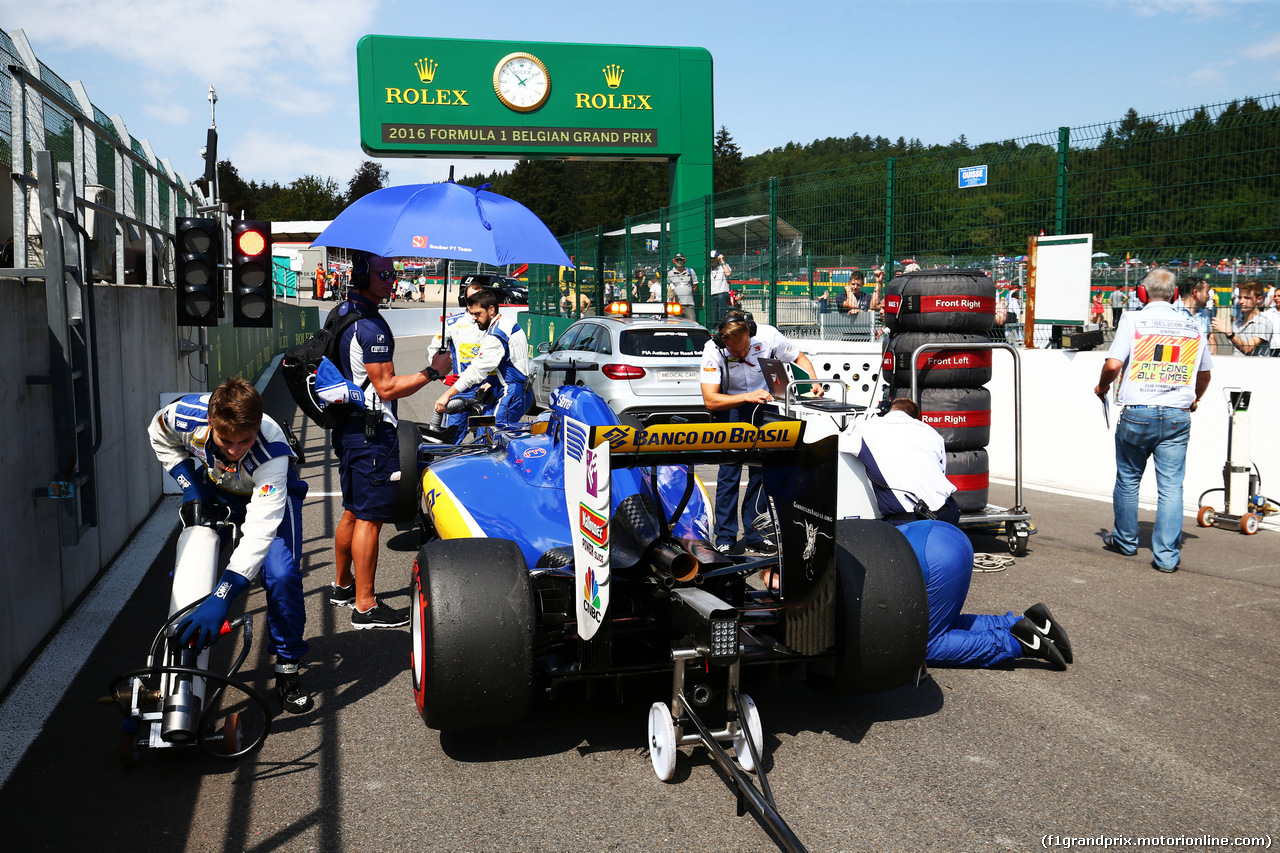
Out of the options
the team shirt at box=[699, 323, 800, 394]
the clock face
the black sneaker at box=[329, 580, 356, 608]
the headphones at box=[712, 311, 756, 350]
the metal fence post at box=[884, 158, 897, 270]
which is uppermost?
the clock face

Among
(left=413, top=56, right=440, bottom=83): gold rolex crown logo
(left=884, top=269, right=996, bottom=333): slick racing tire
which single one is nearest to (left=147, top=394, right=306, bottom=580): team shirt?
(left=884, top=269, right=996, bottom=333): slick racing tire

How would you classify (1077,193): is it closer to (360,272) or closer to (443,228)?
(443,228)

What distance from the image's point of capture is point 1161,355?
21.4 ft

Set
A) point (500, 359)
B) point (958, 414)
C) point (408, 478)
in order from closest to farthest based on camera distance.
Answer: point (408, 478) → point (958, 414) → point (500, 359)

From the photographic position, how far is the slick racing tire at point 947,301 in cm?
713

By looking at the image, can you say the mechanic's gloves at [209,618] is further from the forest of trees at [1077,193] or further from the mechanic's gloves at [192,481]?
the forest of trees at [1077,193]

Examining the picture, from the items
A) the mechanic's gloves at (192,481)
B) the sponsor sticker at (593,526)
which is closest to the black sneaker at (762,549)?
the sponsor sticker at (593,526)

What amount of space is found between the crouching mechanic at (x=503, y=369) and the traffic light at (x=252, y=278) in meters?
1.98

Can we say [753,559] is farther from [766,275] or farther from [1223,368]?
[766,275]

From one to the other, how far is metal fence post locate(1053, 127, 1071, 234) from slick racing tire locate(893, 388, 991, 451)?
340 cm

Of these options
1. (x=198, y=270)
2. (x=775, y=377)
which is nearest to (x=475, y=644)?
(x=775, y=377)

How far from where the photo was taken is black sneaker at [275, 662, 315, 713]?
162 inches

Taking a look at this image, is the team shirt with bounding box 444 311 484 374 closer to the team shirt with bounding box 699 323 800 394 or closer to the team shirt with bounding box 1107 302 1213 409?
the team shirt with bounding box 699 323 800 394

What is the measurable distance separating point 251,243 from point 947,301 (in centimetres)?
571
